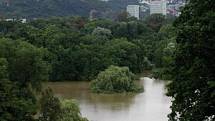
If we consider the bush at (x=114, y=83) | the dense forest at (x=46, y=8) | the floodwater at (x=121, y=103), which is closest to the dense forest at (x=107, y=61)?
the bush at (x=114, y=83)

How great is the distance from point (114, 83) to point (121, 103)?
377 cm

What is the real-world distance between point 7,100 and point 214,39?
8.70 m

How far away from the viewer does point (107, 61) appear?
39.6 meters

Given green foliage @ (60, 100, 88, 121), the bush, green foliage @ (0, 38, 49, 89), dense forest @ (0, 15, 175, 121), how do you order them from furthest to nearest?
the bush → dense forest @ (0, 15, 175, 121) → green foliage @ (0, 38, 49, 89) → green foliage @ (60, 100, 88, 121)

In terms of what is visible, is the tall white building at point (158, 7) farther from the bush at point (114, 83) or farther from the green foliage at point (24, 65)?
the green foliage at point (24, 65)

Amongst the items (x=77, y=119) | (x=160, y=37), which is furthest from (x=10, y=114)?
(x=160, y=37)

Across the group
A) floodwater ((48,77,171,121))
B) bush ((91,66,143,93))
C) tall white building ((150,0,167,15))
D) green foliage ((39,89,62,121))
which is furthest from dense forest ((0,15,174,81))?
tall white building ((150,0,167,15))

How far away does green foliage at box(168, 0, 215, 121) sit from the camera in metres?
9.34

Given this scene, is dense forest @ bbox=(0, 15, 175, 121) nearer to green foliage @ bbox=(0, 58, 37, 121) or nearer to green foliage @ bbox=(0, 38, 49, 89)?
green foliage @ bbox=(0, 38, 49, 89)

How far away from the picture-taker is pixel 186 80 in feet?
32.7

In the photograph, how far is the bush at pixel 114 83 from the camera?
33531 millimetres

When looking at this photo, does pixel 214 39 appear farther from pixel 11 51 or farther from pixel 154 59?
pixel 154 59

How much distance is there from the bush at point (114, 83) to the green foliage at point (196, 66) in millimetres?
23189

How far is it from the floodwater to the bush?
573mm
